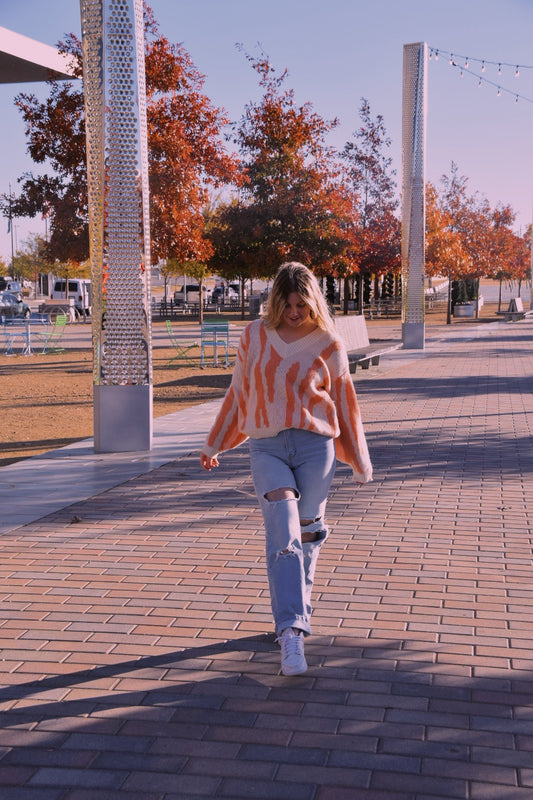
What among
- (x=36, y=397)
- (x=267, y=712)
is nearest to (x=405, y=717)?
(x=267, y=712)

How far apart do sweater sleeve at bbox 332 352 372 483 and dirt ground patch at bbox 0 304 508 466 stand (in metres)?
5.58

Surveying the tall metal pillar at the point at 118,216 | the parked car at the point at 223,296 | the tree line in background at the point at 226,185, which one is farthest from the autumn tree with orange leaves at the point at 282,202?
the parked car at the point at 223,296

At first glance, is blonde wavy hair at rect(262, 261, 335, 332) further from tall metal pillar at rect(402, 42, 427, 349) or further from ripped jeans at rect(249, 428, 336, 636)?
tall metal pillar at rect(402, 42, 427, 349)

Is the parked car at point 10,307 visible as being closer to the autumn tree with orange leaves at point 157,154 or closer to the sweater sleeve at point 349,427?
the autumn tree with orange leaves at point 157,154

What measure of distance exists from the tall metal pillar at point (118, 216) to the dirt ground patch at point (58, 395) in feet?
3.86

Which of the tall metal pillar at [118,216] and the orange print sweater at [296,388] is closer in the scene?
the orange print sweater at [296,388]

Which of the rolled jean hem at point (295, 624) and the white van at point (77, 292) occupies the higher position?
the white van at point (77, 292)

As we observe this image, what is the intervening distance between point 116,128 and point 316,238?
56.1 feet

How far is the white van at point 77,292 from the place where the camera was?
47438 mm

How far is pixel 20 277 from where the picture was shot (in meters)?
109

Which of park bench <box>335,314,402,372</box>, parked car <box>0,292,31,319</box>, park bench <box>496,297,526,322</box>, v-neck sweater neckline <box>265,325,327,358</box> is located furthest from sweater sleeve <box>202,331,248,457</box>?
park bench <box>496,297,526,322</box>

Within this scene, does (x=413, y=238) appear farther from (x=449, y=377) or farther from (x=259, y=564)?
(x=259, y=564)

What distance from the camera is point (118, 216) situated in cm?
925

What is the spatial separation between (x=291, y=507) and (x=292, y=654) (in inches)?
22.9
